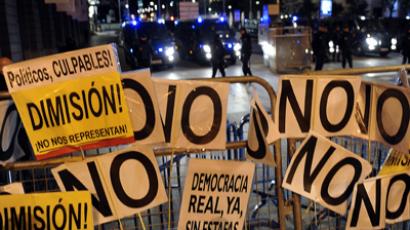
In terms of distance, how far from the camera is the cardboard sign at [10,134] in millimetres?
3408

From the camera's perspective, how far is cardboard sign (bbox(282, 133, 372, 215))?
3572mm

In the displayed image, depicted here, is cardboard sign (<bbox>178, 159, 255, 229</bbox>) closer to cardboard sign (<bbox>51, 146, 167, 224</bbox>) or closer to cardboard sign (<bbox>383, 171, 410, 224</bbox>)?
cardboard sign (<bbox>51, 146, 167, 224</bbox>)

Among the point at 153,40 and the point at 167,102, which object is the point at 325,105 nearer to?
the point at 167,102

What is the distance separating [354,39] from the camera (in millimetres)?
24641

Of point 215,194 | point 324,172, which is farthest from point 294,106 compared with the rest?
point 215,194

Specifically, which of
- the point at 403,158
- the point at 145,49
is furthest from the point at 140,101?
the point at 145,49

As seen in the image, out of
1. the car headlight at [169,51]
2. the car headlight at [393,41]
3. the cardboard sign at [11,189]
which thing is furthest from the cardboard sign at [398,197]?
the car headlight at [393,41]

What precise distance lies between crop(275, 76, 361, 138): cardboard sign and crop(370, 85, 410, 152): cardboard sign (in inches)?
7.8

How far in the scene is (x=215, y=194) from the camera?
3.56 m

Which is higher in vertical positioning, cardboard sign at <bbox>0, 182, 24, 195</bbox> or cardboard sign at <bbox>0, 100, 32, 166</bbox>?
cardboard sign at <bbox>0, 100, 32, 166</bbox>

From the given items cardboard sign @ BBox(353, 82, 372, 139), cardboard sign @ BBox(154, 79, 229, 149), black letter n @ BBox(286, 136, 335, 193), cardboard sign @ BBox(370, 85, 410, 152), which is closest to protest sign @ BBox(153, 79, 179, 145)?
cardboard sign @ BBox(154, 79, 229, 149)

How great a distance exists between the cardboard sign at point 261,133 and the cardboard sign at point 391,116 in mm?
762

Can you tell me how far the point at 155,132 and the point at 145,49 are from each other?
18418 mm

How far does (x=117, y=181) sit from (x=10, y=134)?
794 millimetres
